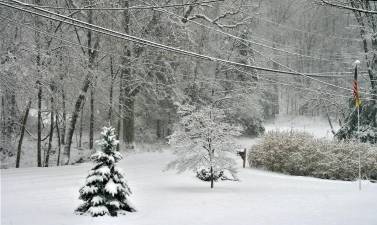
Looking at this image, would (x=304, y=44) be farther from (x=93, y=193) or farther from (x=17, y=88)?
(x=93, y=193)

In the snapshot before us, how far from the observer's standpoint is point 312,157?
60.3 feet

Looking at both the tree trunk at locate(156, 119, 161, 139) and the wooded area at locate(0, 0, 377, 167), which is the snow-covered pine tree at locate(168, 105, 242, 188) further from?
the tree trunk at locate(156, 119, 161, 139)

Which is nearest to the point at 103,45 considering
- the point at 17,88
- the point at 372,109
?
the point at 17,88

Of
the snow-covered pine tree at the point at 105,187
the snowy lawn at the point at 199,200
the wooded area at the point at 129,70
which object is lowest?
the snowy lawn at the point at 199,200

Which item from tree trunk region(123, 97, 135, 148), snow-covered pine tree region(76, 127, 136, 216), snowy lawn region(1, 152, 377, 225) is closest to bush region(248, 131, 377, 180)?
snowy lawn region(1, 152, 377, 225)

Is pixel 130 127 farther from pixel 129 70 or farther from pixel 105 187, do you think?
pixel 105 187

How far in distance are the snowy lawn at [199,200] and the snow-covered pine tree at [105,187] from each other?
0.26m

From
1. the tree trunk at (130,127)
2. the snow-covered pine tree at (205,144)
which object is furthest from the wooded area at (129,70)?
the snow-covered pine tree at (205,144)

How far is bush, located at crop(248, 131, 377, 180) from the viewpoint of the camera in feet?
58.4

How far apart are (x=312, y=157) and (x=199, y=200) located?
8.61 m

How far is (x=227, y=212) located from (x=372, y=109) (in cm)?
1855

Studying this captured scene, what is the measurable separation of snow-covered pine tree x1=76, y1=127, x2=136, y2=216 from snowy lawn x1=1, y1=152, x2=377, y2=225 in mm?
263

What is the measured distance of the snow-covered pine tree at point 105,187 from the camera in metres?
9.15

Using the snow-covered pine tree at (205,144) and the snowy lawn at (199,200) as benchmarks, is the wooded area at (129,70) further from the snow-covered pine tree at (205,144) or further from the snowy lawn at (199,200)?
the snowy lawn at (199,200)
